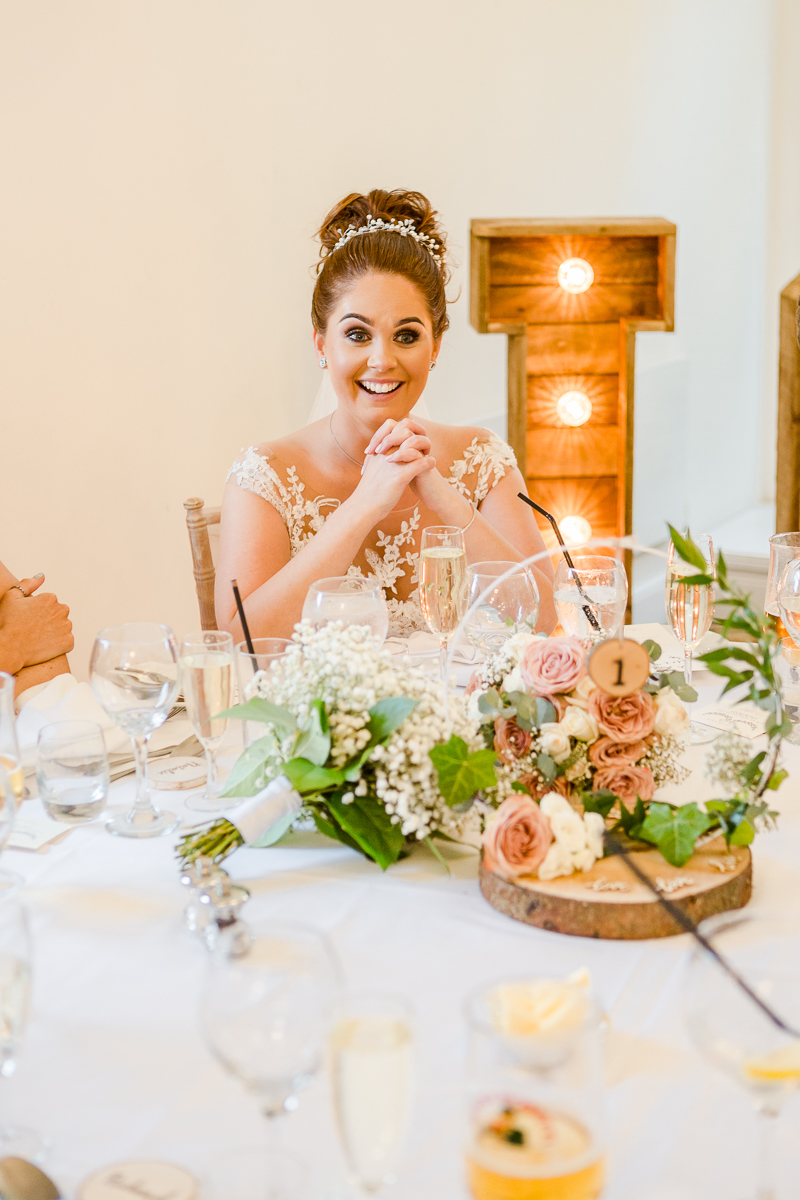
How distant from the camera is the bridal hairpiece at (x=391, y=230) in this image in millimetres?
2354

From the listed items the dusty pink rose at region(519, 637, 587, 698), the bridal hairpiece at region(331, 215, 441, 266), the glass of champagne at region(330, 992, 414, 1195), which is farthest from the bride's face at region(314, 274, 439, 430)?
the glass of champagne at region(330, 992, 414, 1195)

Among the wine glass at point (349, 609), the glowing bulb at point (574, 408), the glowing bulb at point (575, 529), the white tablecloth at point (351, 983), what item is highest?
the glowing bulb at point (574, 408)

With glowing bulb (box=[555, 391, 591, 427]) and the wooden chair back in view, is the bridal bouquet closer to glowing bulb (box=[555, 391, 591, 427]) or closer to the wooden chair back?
the wooden chair back

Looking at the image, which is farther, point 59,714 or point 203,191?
point 203,191

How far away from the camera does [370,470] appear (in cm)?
217

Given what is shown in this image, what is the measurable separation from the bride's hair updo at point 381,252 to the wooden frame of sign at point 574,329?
483 mm

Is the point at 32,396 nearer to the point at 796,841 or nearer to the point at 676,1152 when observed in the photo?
the point at 796,841

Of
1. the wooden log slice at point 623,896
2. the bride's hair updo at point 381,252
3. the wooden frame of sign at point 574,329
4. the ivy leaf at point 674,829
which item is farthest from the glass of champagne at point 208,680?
the wooden frame of sign at point 574,329

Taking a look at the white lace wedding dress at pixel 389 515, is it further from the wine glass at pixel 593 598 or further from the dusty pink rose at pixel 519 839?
the dusty pink rose at pixel 519 839

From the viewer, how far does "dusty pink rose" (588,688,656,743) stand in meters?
1.16

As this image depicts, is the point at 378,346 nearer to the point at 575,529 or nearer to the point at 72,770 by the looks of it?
the point at 575,529

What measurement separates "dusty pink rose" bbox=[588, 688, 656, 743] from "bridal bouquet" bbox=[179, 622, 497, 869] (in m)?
0.12

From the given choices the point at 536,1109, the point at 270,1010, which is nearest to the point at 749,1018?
the point at 536,1109

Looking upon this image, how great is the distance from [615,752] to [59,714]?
2.37 ft
